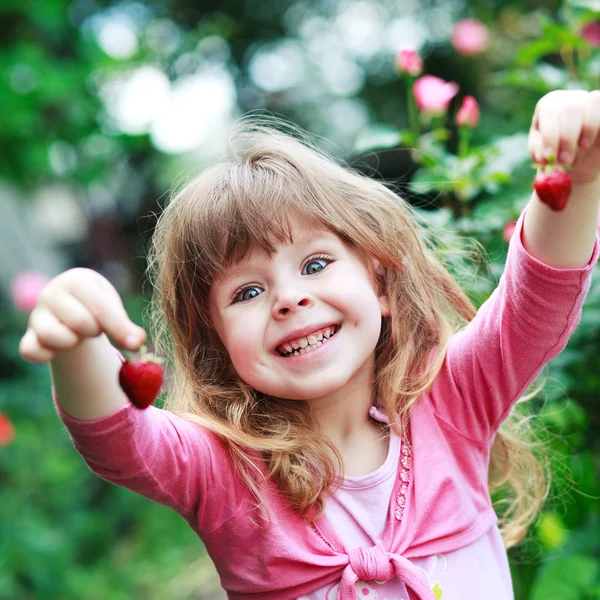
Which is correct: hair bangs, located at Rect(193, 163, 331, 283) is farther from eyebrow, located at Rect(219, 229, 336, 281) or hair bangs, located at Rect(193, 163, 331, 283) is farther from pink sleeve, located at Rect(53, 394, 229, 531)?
pink sleeve, located at Rect(53, 394, 229, 531)

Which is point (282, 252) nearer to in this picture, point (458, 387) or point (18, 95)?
point (458, 387)

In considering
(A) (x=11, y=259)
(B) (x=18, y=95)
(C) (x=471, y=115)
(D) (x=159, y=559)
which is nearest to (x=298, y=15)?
(A) (x=11, y=259)

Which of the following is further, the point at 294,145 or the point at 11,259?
the point at 11,259

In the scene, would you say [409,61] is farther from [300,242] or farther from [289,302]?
[289,302]

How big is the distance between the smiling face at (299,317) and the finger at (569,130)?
14.5 inches

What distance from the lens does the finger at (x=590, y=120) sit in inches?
31.8

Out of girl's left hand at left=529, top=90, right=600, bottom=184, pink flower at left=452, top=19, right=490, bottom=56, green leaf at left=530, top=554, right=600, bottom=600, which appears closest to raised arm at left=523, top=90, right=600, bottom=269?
girl's left hand at left=529, top=90, right=600, bottom=184

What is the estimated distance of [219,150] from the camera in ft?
4.81

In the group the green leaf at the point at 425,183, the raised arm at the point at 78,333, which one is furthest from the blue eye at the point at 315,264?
the green leaf at the point at 425,183

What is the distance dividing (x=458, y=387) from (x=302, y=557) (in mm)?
335

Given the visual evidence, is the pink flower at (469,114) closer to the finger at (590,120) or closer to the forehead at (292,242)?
the forehead at (292,242)

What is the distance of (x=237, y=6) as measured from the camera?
6113 mm

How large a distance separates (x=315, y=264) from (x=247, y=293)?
0.35 feet

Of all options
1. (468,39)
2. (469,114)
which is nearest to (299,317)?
(469,114)
